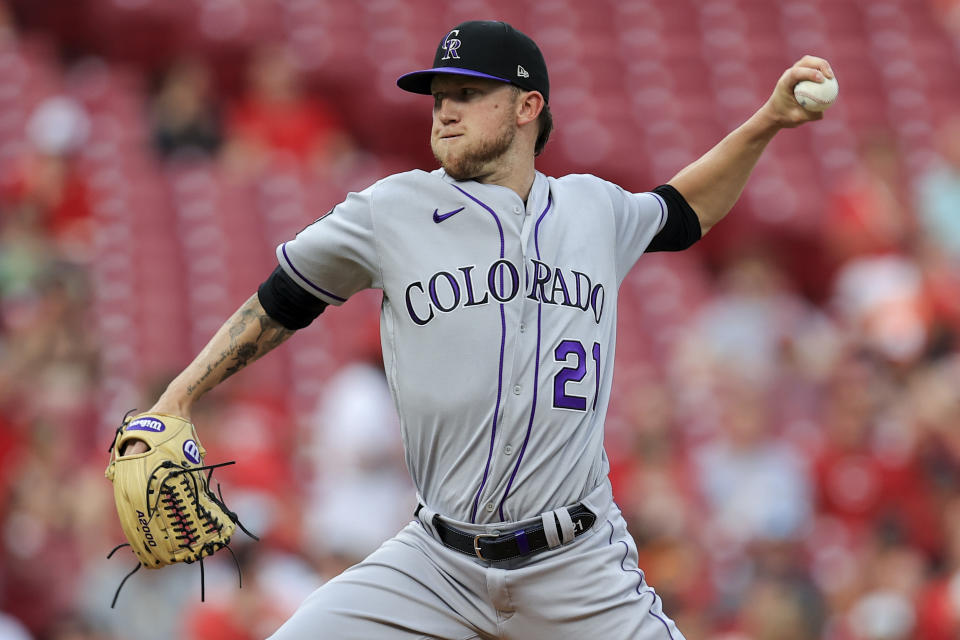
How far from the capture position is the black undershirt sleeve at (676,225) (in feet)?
11.5

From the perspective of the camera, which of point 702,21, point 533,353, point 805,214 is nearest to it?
point 533,353

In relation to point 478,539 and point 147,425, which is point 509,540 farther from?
point 147,425

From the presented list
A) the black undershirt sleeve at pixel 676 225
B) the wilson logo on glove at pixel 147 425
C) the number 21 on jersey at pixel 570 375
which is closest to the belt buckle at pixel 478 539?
the number 21 on jersey at pixel 570 375

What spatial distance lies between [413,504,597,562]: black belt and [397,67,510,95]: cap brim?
3.12ft

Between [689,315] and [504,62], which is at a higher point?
[504,62]

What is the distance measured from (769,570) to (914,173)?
4.56 metres

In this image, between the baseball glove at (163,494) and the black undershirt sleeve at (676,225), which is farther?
the black undershirt sleeve at (676,225)

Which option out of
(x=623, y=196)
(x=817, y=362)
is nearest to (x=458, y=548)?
(x=623, y=196)

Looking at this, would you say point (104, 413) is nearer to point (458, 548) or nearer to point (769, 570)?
point (769, 570)

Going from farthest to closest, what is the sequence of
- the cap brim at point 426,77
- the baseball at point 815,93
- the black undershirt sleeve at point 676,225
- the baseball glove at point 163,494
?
the black undershirt sleeve at point 676,225 → the baseball at point 815,93 → the cap brim at point 426,77 → the baseball glove at point 163,494

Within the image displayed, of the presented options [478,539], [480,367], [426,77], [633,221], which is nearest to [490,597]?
[478,539]

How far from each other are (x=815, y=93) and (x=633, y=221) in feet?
1.64

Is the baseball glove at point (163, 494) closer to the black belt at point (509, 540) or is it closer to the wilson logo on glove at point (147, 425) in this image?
the wilson logo on glove at point (147, 425)

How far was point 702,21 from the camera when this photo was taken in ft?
35.6
